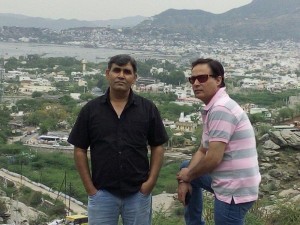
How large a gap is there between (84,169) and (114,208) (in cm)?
18

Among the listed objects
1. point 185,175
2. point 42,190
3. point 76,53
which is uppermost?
point 185,175

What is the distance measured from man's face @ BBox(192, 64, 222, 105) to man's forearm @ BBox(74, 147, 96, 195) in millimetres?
470

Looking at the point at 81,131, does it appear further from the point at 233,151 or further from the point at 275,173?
the point at 275,173

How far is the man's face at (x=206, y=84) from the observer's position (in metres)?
2.01

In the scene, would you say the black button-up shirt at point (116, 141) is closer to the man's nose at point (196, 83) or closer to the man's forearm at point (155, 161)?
the man's forearm at point (155, 161)

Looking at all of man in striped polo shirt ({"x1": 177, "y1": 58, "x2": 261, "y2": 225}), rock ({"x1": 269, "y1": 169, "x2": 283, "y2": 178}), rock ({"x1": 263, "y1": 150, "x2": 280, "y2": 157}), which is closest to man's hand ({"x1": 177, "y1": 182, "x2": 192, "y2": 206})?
man in striped polo shirt ({"x1": 177, "y1": 58, "x2": 261, "y2": 225})

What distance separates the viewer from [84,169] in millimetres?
2061

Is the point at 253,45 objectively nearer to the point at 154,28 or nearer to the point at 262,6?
the point at 154,28

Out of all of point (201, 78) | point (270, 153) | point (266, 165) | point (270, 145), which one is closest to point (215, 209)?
point (201, 78)

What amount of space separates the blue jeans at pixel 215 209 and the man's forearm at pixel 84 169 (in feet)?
1.14

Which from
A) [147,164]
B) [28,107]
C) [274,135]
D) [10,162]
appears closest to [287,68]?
[28,107]

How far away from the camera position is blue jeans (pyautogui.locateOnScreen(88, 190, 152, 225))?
2025 mm

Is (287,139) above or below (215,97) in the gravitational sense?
below

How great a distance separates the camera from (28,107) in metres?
24.4
